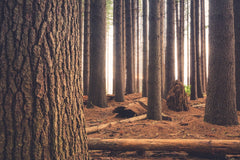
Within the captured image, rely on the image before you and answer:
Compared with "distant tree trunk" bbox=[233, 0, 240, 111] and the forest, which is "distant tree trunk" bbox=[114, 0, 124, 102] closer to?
the forest

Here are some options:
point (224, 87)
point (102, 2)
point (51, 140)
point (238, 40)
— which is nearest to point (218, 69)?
point (224, 87)

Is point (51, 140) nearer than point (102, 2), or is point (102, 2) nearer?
point (51, 140)

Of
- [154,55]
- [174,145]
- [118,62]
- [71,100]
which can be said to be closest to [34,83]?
[71,100]

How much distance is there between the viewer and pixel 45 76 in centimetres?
174

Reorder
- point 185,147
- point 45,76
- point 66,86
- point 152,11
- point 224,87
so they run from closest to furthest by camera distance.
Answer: point 45,76
point 66,86
point 185,147
point 224,87
point 152,11

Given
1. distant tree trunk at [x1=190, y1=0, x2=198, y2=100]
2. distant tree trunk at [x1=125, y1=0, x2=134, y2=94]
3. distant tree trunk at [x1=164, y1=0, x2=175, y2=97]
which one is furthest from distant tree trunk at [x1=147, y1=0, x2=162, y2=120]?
distant tree trunk at [x1=125, y1=0, x2=134, y2=94]

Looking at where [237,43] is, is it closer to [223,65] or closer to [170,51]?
[223,65]

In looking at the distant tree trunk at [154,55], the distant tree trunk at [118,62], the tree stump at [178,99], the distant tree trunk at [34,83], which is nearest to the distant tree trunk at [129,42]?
the distant tree trunk at [118,62]

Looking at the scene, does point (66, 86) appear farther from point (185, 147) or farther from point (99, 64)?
point (99, 64)

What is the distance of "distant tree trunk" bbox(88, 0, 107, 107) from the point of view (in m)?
7.70

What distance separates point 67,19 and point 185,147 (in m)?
2.69

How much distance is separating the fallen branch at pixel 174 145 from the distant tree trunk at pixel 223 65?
6.44 ft

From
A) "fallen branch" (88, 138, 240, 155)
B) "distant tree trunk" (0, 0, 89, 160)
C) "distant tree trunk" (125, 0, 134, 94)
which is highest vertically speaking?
"distant tree trunk" (125, 0, 134, 94)

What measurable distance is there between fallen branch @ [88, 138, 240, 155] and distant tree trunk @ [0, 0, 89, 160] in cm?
122
